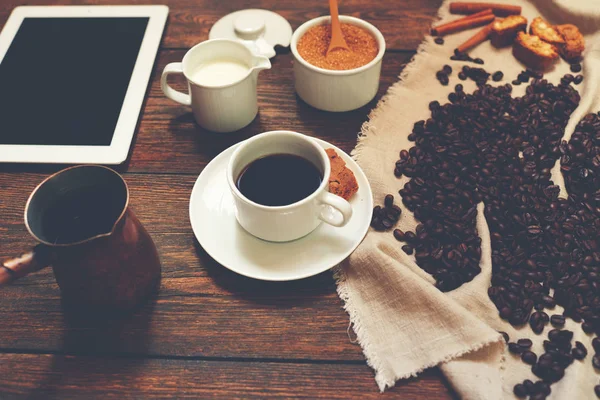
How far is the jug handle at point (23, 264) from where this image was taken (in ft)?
2.59

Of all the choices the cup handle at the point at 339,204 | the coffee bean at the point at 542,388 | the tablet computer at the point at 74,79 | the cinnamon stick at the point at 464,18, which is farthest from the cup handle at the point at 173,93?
the coffee bean at the point at 542,388

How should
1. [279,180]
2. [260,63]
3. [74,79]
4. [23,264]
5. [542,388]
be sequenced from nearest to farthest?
1. [23,264]
2. [542,388]
3. [279,180]
4. [260,63]
5. [74,79]

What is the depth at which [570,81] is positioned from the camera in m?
1.44

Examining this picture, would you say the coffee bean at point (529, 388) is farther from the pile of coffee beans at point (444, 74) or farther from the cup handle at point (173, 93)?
the cup handle at point (173, 93)

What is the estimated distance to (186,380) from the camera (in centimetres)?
95

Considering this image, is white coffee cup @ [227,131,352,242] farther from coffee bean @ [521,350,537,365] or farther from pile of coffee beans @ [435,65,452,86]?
pile of coffee beans @ [435,65,452,86]

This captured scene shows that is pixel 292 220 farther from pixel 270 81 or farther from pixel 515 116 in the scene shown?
pixel 515 116

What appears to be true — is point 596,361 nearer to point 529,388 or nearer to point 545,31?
point 529,388

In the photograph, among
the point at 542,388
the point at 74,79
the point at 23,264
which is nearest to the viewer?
the point at 23,264

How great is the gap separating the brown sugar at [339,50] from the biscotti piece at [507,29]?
413 millimetres

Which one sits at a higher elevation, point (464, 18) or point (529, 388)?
point (464, 18)

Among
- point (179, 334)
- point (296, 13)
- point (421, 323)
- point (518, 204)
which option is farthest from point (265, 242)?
point (296, 13)

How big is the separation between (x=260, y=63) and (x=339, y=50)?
223 mm

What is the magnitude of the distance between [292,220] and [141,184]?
44 cm
